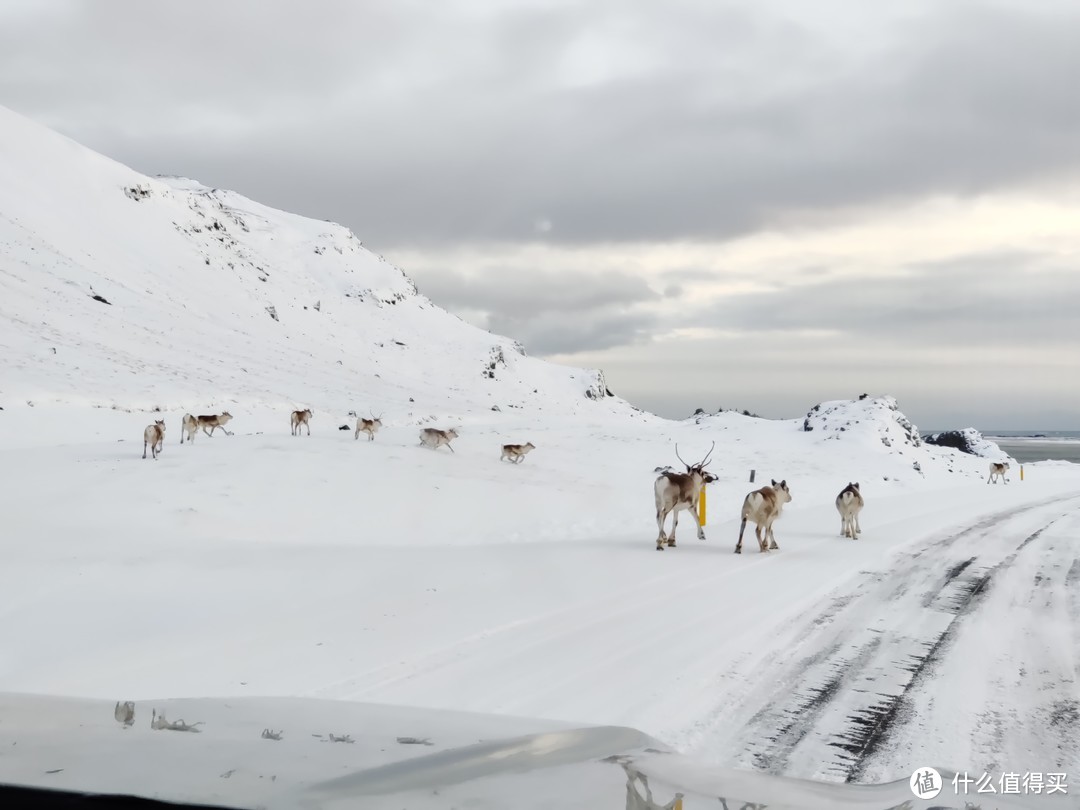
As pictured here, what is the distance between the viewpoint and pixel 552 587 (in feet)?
33.6

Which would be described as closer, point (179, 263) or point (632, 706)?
point (632, 706)

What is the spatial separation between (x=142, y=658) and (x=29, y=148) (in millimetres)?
93877

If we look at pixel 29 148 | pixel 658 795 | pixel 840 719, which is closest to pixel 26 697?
pixel 658 795

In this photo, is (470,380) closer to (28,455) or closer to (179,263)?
(179,263)

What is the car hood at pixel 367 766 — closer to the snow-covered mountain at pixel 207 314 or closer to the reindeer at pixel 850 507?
the reindeer at pixel 850 507

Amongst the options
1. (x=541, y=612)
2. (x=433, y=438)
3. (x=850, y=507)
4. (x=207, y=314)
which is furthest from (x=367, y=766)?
(x=207, y=314)

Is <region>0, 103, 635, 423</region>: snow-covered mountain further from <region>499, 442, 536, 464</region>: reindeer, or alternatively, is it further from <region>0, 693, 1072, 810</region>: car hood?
<region>0, 693, 1072, 810</region>: car hood

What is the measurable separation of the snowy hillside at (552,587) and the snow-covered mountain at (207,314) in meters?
5.79

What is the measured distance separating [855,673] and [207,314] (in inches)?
2839

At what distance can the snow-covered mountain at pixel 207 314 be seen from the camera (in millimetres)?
43125

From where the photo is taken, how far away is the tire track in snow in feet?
15.7

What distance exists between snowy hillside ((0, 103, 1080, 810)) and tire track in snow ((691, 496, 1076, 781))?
3cm

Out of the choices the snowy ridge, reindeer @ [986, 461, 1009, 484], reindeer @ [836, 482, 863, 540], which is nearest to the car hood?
reindeer @ [836, 482, 863, 540]

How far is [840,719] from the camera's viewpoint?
5.38 metres
